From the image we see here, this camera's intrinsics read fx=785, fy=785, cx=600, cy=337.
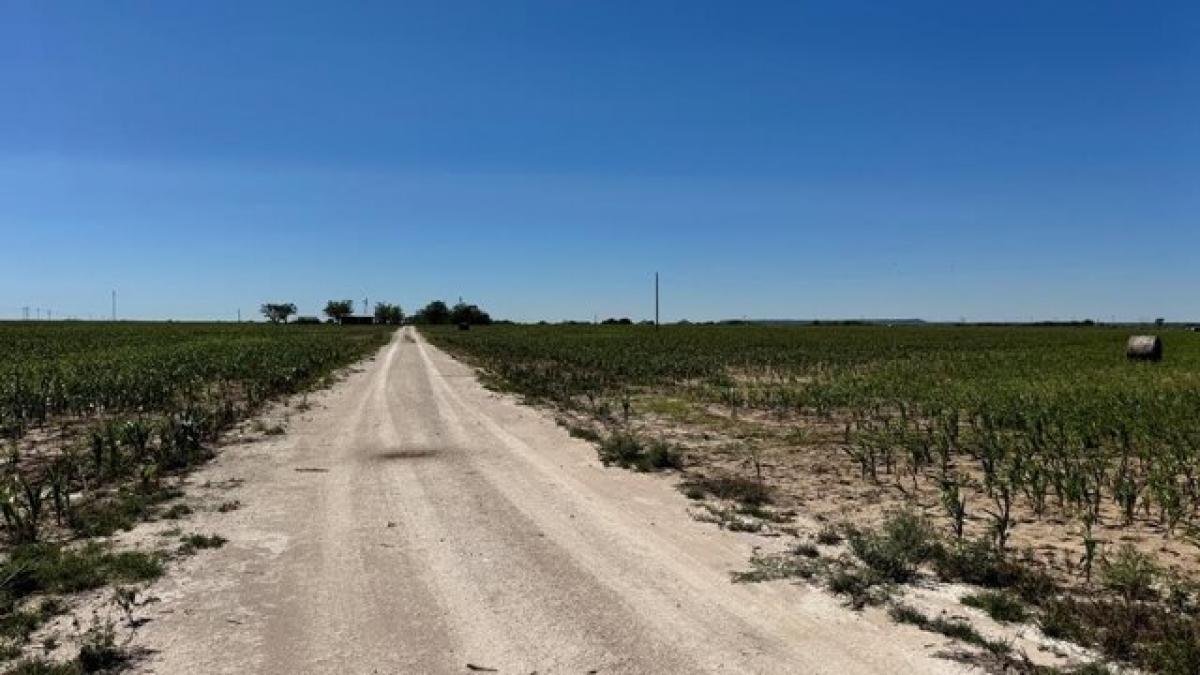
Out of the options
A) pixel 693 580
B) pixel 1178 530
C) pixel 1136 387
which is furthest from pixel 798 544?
pixel 1136 387

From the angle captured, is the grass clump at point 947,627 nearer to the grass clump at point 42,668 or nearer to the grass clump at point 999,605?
the grass clump at point 999,605

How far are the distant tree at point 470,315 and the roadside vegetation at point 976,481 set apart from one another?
506 ft

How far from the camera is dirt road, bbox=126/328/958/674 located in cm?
539

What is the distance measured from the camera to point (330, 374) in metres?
29.6

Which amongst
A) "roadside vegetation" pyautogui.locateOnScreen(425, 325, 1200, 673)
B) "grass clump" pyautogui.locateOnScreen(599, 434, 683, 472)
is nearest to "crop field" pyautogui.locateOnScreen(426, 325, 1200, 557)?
"roadside vegetation" pyautogui.locateOnScreen(425, 325, 1200, 673)

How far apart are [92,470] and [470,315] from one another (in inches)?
6763

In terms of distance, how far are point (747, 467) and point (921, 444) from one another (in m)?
3.05

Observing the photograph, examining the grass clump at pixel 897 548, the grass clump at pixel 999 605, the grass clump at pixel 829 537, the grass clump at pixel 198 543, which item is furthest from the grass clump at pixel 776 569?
the grass clump at pixel 198 543

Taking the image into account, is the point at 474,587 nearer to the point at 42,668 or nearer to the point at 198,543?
the point at 42,668

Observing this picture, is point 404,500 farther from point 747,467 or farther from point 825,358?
point 825,358

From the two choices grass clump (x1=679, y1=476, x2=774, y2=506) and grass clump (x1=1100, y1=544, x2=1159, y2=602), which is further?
grass clump (x1=679, y1=476, x2=774, y2=506)

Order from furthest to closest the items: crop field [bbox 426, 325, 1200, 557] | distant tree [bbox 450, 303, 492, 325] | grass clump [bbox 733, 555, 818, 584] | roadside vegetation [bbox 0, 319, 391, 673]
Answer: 1. distant tree [bbox 450, 303, 492, 325]
2. crop field [bbox 426, 325, 1200, 557]
3. grass clump [bbox 733, 555, 818, 584]
4. roadside vegetation [bbox 0, 319, 391, 673]

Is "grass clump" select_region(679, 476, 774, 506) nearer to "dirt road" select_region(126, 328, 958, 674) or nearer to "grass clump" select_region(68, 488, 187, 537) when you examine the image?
"dirt road" select_region(126, 328, 958, 674)

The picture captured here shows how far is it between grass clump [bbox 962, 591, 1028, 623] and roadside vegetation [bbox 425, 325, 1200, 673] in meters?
0.02
